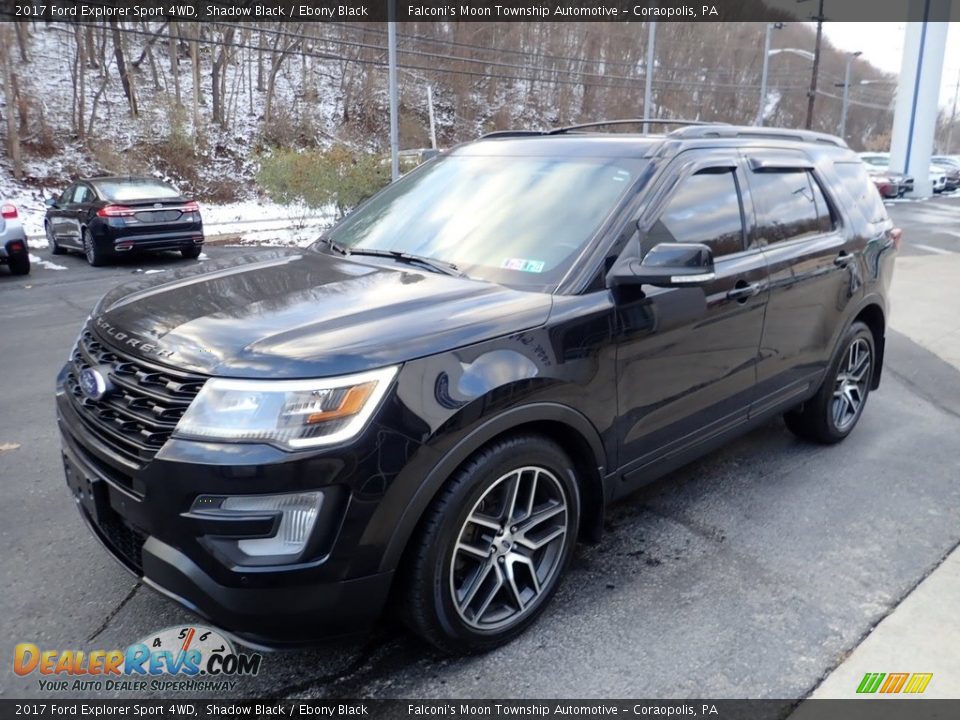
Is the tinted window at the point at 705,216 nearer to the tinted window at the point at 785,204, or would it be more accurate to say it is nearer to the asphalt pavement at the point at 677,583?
the tinted window at the point at 785,204

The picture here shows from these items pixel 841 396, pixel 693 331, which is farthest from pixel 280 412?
pixel 841 396

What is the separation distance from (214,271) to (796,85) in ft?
272

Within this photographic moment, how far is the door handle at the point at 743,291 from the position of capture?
137 inches

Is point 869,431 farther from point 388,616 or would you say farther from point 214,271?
point 214,271

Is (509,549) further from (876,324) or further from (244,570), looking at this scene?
(876,324)

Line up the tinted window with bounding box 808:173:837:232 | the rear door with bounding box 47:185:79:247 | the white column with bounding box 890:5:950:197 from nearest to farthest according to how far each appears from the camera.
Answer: the tinted window with bounding box 808:173:837:232, the rear door with bounding box 47:185:79:247, the white column with bounding box 890:5:950:197

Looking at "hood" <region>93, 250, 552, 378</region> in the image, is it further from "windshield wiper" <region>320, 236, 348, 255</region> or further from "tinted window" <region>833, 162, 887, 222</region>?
"tinted window" <region>833, 162, 887, 222</region>

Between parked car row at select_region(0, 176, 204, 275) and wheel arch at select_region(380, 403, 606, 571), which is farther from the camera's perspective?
parked car row at select_region(0, 176, 204, 275)

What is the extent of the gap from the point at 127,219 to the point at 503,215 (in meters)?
10.7

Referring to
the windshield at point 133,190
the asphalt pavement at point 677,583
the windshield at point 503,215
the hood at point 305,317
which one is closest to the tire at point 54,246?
the windshield at point 133,190

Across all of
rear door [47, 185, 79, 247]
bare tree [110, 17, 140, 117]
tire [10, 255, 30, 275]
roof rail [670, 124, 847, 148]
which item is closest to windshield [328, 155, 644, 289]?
roof rail [670, 124, 847, 148]

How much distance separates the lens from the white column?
30297 mm

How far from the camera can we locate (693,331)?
3295 mm

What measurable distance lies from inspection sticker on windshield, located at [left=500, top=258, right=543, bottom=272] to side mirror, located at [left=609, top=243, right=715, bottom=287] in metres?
0.29
